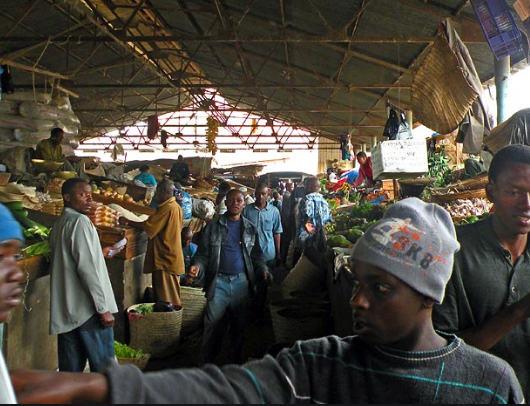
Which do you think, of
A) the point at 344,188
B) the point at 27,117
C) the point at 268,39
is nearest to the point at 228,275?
the point at 268,39

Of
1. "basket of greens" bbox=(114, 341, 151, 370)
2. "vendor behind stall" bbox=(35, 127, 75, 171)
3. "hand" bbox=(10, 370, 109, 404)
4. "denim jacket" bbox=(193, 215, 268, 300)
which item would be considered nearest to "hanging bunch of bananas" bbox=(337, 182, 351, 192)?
"vendor behind stall" bbox=(35, 127, 75, 171)

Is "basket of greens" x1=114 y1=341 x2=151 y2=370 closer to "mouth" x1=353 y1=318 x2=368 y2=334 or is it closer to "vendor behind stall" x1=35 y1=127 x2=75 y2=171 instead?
"mouth" x1=353 y1=318 x2=368 y2=334

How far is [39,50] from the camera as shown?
12039mm

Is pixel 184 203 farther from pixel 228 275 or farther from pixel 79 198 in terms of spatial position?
pixel 79 198

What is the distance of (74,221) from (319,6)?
20.0ft

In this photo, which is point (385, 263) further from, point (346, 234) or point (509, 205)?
point (346, 234)

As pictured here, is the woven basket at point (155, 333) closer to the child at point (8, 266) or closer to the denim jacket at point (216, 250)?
the denim jacket at point (216, 250)

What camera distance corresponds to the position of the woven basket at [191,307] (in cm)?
578

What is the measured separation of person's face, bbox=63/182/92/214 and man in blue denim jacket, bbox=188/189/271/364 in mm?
1338

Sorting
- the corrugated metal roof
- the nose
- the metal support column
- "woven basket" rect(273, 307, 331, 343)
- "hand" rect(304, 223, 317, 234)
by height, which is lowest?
"woven basket" rect(273, 307, 331, 343)

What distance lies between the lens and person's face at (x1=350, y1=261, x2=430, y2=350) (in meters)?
1.13

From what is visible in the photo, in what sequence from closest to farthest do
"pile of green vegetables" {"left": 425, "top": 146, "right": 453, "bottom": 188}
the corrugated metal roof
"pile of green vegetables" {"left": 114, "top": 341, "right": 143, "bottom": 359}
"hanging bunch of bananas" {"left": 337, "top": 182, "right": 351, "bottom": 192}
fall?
"pile of green vegetables" {"left": 114, "top": 341, "right": 143, "bottom": 359} → "pile of green vegetables" {"left": 425, "top": 146, "right": 453, "bottom": 188} → the corrugated metal roof → "hanging bunch of bananas" {"left": 337, "top": 182, "right": 351, "bottom": 192}

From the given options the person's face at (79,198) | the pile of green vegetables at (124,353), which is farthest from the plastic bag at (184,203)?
the person's face at (79,198)

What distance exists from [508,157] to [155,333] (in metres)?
4.20
